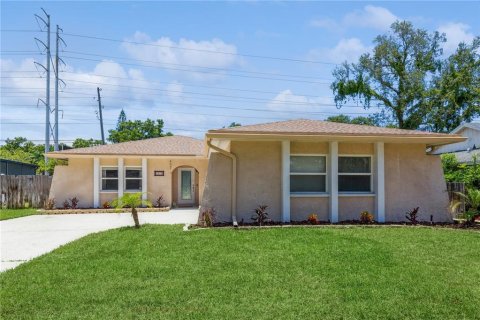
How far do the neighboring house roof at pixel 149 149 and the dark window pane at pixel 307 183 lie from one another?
25.6 feet

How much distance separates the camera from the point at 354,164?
12156 millimetres

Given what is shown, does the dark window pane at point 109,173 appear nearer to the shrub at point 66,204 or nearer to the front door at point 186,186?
the shrub at point 66,204

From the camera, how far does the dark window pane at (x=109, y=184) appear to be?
19.0 metres

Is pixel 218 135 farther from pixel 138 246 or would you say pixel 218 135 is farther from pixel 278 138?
pixel 138 246

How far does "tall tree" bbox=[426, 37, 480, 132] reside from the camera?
3098 cm

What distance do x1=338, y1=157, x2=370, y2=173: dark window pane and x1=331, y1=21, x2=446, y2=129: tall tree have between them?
76.6 ft

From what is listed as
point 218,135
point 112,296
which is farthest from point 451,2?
point 112,296

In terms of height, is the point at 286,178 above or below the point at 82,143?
below

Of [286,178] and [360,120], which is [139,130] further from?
[286,178]

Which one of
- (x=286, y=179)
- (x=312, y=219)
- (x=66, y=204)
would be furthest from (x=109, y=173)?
(x=312, y=219)

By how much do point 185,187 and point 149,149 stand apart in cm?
279

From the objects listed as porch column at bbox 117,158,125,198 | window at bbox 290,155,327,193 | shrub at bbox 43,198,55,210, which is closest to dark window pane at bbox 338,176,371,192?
window at bbox 290,155,327,193

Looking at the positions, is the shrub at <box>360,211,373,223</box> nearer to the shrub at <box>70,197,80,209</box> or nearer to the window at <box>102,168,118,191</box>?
the window at <box>102,168,118,191</box>

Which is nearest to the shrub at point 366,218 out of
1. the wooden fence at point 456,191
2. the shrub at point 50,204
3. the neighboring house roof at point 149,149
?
the wooden fence at point 456,191
